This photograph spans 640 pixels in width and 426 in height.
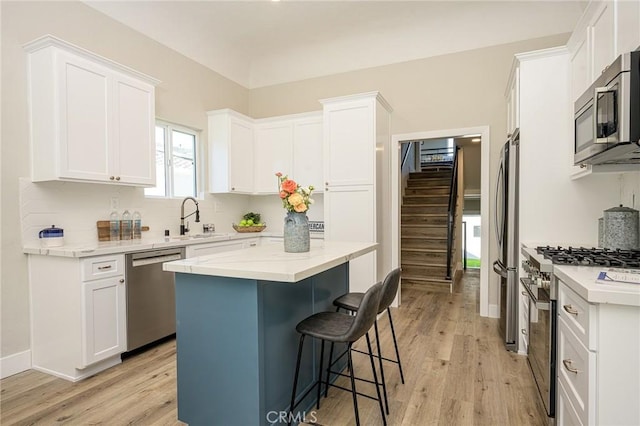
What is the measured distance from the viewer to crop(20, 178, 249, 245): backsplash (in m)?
2.71

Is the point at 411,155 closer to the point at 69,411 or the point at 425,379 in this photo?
the point at 425,379

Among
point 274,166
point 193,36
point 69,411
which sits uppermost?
point 193,36

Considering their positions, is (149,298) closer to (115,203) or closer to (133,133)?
(115,203)

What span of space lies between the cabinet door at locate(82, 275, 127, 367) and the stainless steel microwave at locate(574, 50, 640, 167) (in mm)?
3287

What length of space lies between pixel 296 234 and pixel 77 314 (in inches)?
68.6

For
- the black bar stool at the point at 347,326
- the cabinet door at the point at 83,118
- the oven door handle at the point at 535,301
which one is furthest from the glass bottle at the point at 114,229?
the oven door handle at the point at 535,301

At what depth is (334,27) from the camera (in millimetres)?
4305

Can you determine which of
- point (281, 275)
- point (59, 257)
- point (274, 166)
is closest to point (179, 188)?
point (274, 166)

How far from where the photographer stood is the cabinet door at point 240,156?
4477mm

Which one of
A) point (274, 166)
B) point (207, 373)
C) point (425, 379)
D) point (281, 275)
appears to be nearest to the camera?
point (281, 275)

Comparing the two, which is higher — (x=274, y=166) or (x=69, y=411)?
(x=274, y=166)

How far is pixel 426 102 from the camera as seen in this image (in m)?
4.25

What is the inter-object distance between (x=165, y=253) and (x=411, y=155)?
21.7 ft

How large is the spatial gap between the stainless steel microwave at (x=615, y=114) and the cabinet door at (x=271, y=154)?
327 centimetres
